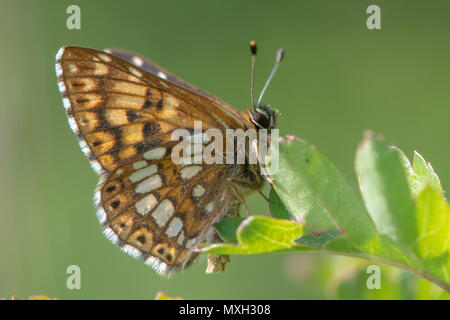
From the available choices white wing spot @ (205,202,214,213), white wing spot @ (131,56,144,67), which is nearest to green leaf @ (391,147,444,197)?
white wing spot @ (205,202,214,213)

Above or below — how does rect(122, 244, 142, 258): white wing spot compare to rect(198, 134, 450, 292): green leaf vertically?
below

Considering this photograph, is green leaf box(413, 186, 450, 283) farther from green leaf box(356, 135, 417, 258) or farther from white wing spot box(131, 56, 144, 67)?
white wing spot box(131, 56, 144, 67)

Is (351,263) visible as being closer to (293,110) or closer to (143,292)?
(143,292)

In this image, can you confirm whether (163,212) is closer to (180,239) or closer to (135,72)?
(180,239)

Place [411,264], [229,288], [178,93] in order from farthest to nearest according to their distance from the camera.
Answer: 1. [229,288]
2. [178,93]
3. [411,264]

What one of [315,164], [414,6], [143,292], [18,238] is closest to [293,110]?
[414,6]

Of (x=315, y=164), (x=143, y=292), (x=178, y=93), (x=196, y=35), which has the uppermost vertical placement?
(x=196, y=35)

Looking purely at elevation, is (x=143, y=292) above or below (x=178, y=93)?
below
